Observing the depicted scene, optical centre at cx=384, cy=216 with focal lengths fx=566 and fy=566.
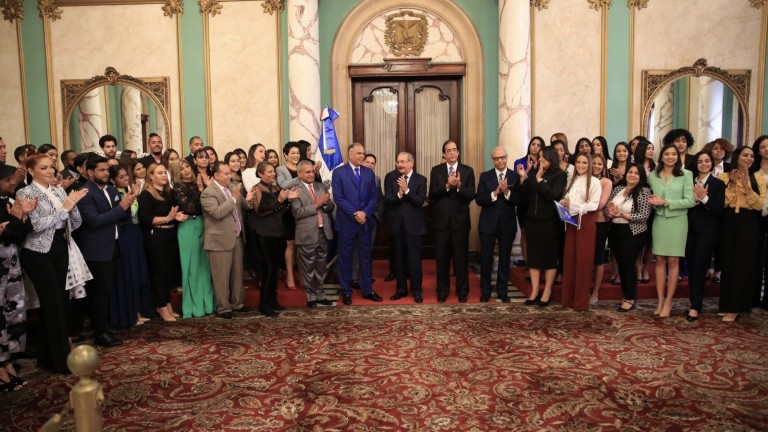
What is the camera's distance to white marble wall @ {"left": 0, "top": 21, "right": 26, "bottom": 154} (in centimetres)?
822

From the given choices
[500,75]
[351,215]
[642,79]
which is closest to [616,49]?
[642,79]

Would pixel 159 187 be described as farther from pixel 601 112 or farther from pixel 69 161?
pixel 601 112

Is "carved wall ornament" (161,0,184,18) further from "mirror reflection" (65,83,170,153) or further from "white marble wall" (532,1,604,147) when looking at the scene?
"white marble wall" (532,1,604,147)

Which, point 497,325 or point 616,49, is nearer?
point 497,325

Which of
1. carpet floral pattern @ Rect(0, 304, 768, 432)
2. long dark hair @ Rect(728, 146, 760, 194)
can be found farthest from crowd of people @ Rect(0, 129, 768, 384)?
carpet floral pattern @ Rect(0, 304, 768, 432)

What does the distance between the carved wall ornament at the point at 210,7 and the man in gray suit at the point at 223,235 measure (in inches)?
148

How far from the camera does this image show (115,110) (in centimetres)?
844

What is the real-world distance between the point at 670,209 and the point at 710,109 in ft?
13.4

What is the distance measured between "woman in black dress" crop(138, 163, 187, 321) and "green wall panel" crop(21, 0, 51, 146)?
13.8ft

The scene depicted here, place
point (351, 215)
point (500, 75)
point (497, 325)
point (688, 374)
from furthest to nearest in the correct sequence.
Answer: point (500, 75), point (351, 215), point (497, 325), point (688, 374)

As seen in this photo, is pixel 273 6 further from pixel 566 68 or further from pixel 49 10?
pixel 566 68

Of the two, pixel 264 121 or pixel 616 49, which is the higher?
pixel 616 49

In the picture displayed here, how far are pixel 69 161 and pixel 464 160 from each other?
5237mm

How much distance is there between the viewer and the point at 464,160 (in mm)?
8539
